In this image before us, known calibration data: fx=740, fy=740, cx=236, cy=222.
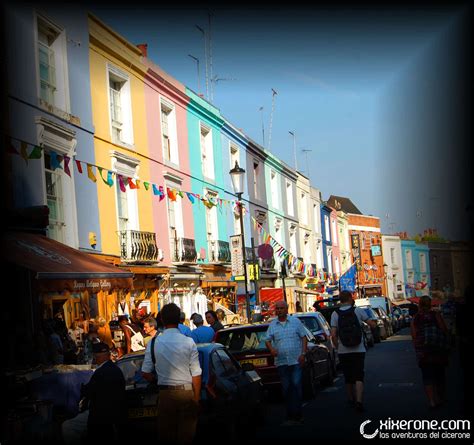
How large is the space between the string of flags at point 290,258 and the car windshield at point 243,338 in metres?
19.7

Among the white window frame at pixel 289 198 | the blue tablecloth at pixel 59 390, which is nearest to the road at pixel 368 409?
the blue tablecloth at pixel 59 390

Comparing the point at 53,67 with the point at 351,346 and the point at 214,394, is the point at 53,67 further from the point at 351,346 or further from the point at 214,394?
the point at 214,394

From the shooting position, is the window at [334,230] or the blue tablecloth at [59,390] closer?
the blue tablecloth at [59,390]

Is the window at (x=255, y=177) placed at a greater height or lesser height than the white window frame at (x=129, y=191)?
greater

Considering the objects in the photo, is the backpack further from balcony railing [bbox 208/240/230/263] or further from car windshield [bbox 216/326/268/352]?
balcony railing [bbox 208/240/230/263]

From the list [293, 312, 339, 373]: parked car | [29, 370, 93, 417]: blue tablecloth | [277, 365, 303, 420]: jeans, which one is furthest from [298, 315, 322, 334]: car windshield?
[29, 370, 93, 417]: blue tablecloth

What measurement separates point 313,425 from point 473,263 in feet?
16.4

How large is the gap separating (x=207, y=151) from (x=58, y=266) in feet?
57.6

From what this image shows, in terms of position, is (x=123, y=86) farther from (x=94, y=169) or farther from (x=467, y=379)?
(x=467, y=379)

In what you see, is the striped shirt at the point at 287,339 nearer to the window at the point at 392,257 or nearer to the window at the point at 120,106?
the window at the point at 120,106

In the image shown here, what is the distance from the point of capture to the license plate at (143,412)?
27.2ft

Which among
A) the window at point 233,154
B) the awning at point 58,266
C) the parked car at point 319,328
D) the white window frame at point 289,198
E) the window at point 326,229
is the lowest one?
the parked car at point 319,328

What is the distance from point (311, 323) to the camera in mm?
16422

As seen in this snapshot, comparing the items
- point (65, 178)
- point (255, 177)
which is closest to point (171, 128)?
point (65, 178)
